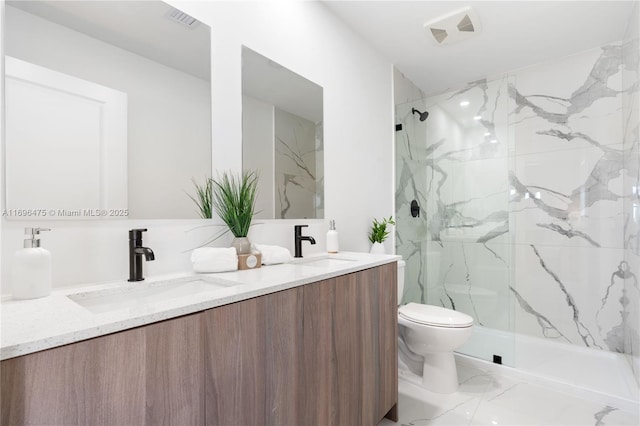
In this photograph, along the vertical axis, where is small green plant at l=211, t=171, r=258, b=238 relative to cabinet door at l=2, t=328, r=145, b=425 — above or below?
above

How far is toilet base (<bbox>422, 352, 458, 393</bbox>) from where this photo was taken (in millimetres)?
1990

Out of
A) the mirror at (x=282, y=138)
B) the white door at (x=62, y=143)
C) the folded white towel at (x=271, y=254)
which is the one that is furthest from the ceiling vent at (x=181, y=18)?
the folded white towel at (x=271, y=254)

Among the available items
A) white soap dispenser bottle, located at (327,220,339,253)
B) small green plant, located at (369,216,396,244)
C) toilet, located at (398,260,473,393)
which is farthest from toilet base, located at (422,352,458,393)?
white soap dispenser bottle, located at (327,220,339,253)

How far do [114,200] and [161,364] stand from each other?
60 centimetres

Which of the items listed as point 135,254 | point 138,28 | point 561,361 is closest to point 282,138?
point 138,28

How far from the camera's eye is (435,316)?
2002 mm

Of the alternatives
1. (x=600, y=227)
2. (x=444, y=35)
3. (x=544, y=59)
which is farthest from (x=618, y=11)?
(x=600, y=227)

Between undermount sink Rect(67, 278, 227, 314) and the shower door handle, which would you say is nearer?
undermount sink Rect(67, 278, 227, 314)

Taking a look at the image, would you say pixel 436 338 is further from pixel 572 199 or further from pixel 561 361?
pixel 572 199

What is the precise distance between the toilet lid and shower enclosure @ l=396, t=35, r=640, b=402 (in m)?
0.52

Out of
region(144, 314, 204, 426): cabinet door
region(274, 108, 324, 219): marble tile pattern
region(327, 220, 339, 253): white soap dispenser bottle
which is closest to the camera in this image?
region(144, 314, 204, 426): cabinet door

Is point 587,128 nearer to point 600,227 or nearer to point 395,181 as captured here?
point 600,227

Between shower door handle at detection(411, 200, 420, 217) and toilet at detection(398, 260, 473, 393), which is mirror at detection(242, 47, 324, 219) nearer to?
toilet at detection(398, 260, 473, 393)

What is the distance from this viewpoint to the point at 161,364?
69cm
